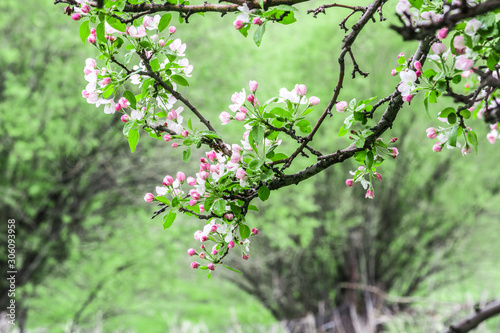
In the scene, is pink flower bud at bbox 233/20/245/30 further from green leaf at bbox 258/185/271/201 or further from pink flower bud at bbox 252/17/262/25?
green leaf at bbox 258/185/271/201

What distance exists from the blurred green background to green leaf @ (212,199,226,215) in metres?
7.69

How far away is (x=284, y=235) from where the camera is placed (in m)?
9.55

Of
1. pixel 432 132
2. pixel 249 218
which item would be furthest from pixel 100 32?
pixel 249 218

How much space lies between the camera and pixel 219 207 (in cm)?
167

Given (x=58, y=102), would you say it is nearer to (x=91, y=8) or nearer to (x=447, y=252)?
(x=91, y=8)

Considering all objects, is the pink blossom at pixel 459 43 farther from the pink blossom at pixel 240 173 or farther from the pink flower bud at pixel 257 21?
the pink blossom at pixel 240 173

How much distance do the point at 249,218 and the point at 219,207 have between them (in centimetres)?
842

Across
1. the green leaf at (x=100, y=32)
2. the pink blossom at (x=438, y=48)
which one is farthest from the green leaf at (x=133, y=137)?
the pink blossom at (x=438, y=48)

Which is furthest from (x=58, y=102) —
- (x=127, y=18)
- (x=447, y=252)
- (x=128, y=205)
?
(x=447, y=252)

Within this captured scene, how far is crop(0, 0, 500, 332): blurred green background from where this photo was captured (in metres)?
9.20

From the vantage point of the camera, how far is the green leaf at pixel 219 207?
167 centimetres

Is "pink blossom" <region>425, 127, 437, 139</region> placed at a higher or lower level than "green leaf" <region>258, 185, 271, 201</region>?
Answer: higher

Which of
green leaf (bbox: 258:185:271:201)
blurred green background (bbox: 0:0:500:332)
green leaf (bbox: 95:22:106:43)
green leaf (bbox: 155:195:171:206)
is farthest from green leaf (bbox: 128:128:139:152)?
blurred green background (bbox: 0:0:500:332)

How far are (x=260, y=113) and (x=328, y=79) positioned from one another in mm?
8613
